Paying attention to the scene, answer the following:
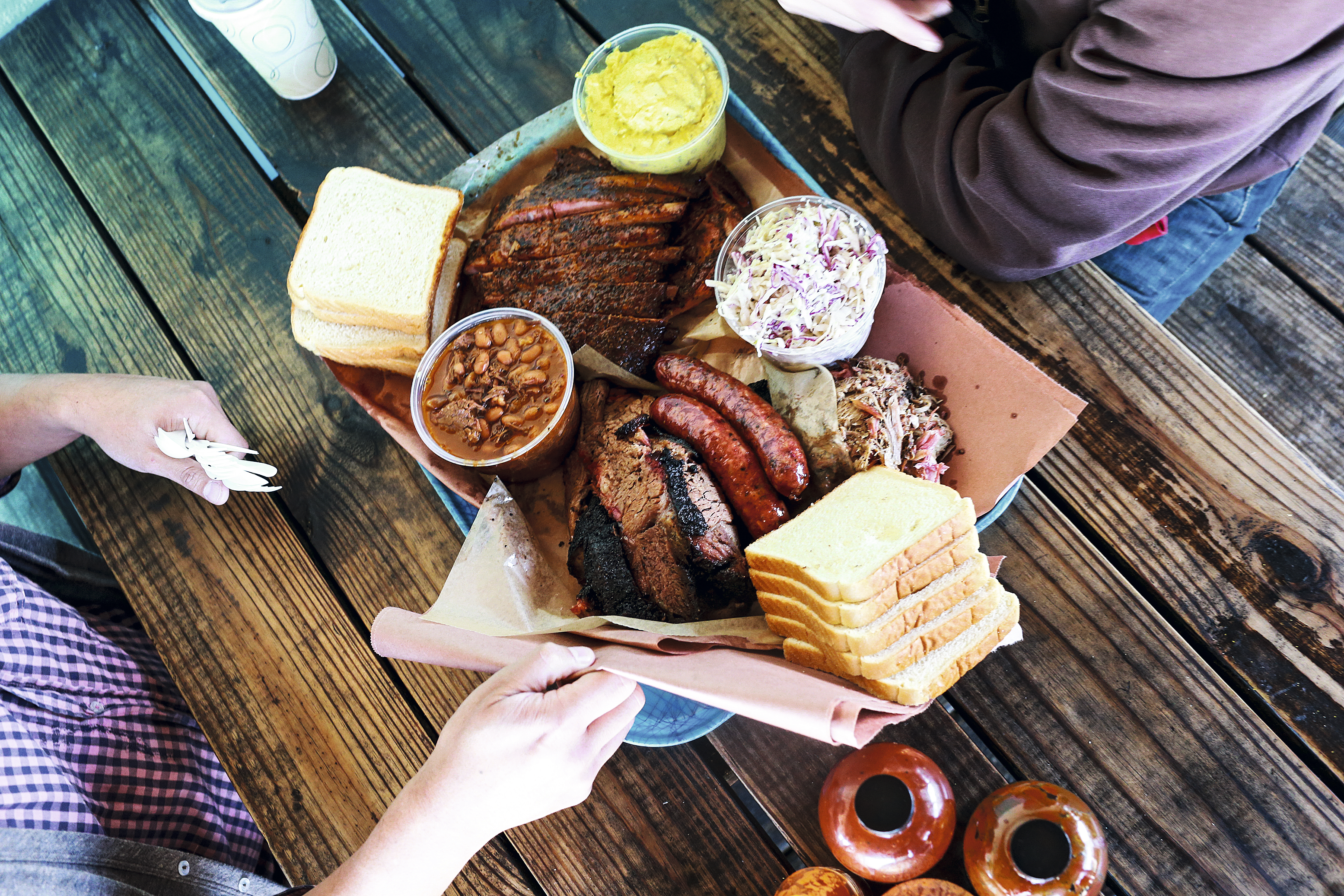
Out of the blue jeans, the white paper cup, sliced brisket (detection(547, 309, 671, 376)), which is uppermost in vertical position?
the white paper cup

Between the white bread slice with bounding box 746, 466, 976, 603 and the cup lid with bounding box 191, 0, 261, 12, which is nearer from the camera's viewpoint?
the white bread slice with bounding box 746, 466, 976, 603

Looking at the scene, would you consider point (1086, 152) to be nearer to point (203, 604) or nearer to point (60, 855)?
point (203, 604)

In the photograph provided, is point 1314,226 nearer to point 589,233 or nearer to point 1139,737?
point 1139,737

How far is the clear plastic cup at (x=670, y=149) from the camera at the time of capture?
1998mm

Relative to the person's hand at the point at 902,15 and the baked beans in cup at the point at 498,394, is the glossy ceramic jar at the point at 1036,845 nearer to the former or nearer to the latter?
the baked beans in cup at the point at 498,394

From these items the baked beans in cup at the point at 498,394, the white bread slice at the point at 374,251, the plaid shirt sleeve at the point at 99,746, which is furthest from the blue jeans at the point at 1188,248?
the plaid shirt sleeve at the point at 99,746

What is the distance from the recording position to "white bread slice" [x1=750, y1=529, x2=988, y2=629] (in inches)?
59.3

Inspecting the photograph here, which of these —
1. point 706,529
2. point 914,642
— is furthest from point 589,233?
point 914,642

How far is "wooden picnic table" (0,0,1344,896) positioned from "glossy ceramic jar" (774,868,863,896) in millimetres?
158

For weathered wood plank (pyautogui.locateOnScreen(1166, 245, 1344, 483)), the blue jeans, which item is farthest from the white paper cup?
weathered wood plank (pyautogui.locateOnScreen(1166, 245, 1344, 483))

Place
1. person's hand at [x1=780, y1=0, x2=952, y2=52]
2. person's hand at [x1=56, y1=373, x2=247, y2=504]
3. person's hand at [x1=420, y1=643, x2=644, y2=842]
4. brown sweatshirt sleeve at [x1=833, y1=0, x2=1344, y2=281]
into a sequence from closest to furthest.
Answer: brown sweatshirt sleeve at [x1=833, y1=0, x2=1344, y2=281] < person's hand at [x1=420, y1=643, x2=644, y2=842] < person's hand at [x1=780, y1=0, x2=952, y2=52] < person's hand at [x1=56, y1=373, x2=247, y2=504]

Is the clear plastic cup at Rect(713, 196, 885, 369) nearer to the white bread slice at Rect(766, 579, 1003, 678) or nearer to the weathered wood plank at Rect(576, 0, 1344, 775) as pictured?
the weathered wood plank at Rect(576, 0, 1344, 775)

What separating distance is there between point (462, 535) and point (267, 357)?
83cm

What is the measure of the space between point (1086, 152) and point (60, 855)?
2.51 metres
